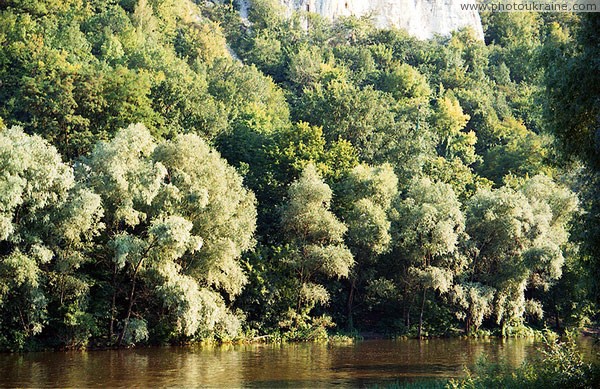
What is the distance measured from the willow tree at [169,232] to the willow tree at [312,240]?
5831mm

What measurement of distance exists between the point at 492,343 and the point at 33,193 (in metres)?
32.1

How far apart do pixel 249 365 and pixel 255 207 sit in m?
19.6

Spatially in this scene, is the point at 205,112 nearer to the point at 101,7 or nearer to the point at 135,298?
the point at 135,298

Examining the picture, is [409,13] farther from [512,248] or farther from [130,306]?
[130,306]

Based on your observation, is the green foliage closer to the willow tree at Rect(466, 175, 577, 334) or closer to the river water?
the river water

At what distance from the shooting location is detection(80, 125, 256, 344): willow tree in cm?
4212

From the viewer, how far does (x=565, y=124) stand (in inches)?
891

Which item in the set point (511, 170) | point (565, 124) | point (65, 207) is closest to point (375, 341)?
point (65, 207)

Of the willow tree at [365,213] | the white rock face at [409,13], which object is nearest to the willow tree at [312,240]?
the willow tree at [365,213]

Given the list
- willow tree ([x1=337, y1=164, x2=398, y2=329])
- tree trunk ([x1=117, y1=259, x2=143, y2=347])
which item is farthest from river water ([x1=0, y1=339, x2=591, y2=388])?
willow tree ([x1=337, y1=164, x2=398, y2=329])

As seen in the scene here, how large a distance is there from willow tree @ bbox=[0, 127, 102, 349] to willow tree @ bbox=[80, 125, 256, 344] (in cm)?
211

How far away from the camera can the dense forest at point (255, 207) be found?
130ft

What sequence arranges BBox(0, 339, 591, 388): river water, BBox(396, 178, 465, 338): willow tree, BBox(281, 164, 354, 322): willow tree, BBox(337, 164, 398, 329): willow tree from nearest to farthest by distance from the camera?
1. BBox(0, 339, 591, 388): river water
2. BBox(281, 164, 354, 322): willow tree
3. BBox(396, 178, 465, 338): willow tree
4. BBox(337, 164, 398, 329): willow tree

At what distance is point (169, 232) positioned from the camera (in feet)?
135
